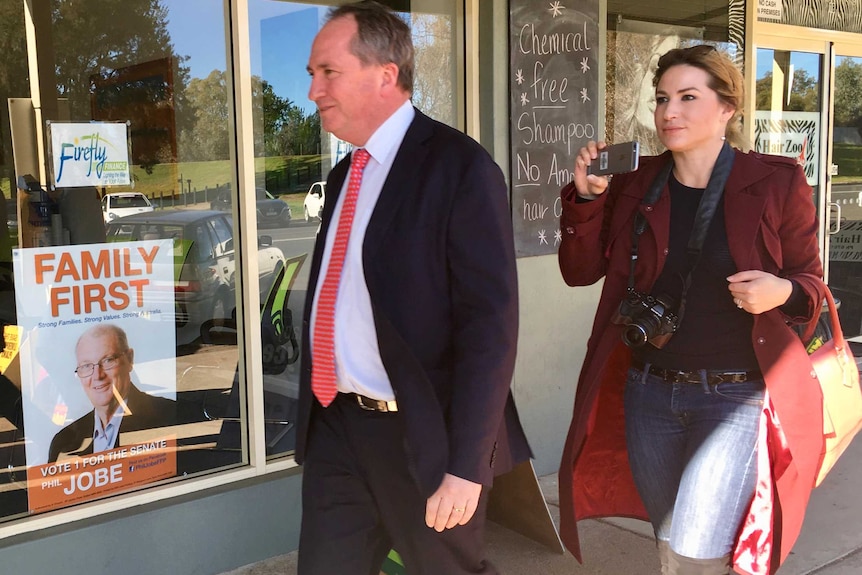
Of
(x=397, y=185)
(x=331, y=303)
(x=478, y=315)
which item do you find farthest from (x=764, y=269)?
(x=331, y=303)

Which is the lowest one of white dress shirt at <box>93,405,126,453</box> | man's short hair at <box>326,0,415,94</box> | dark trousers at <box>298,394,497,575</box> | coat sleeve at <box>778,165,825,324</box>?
white dress shirt at <box>93,405,126,453</box>

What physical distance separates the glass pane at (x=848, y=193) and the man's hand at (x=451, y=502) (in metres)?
6.10

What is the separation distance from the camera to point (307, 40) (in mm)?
4289

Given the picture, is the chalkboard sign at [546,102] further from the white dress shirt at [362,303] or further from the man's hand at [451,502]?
the man's hand at [451,502]

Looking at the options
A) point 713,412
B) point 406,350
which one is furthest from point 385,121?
point 713,412

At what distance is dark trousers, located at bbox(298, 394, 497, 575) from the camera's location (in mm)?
2049

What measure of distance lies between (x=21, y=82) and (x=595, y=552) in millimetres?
3189

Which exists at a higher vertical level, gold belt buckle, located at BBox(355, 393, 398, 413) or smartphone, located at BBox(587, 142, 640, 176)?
smartphone, located at BBox(587, 142, 640, 176)

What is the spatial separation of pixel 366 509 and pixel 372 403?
28 cm

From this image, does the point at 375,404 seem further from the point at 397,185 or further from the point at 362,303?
the point at 397,185

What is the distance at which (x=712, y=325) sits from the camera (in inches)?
96.3

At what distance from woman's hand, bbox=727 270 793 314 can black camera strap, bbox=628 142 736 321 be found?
Answer: 14cm

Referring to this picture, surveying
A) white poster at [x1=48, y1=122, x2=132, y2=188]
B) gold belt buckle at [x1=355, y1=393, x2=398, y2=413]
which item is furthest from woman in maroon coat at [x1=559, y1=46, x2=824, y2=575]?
white poster at [x1=48, y1=122, x2=132, y2=188]

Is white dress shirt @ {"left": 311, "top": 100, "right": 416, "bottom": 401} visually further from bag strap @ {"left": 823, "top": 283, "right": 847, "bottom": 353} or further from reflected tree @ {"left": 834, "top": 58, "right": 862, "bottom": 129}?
reflected tree @ {"left": 834, "top": 58, "right": 862, "bottom": 129}
